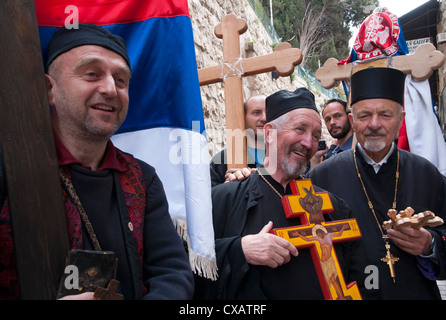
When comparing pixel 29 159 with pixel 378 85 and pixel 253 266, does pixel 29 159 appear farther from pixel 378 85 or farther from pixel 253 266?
pixel 378 85

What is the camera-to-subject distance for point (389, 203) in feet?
8.18

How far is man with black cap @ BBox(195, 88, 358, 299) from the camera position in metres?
1.89

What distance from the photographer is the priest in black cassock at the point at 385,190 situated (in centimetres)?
220

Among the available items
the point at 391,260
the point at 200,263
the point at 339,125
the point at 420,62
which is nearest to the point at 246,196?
the point at 200,263

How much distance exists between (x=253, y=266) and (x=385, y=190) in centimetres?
122

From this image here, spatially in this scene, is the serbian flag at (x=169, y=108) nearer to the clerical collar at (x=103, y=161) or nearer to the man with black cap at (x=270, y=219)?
the man with black cap at (x=270, y=219)

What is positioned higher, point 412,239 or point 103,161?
point 103,161

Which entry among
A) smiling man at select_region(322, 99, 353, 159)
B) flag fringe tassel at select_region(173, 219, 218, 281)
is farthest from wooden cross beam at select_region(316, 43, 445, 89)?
flag fringe tassel at select_region(173, 219, 218, 281)

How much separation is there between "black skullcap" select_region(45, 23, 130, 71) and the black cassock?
5.75ft

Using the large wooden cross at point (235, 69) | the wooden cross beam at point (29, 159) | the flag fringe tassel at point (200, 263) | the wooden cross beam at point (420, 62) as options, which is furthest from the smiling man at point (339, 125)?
the wooden cross beam at point (29, 159)

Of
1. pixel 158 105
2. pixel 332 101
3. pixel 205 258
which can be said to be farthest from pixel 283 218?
pixel 332 101

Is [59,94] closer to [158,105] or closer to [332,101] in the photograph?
[158,105]

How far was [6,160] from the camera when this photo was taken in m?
1.01

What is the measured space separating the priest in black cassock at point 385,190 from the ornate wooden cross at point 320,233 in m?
0.28
